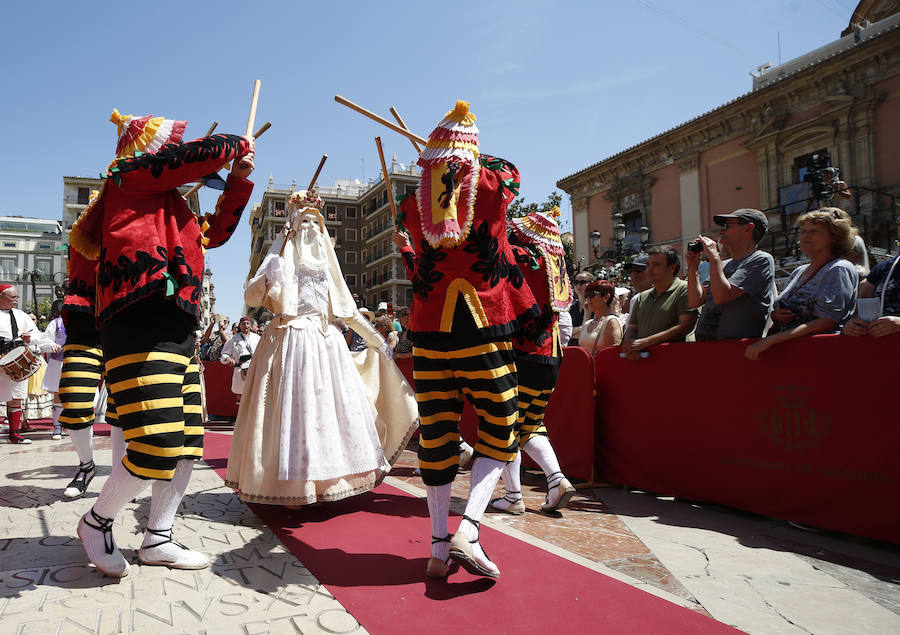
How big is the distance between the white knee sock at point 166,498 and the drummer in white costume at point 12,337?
4.86 meters

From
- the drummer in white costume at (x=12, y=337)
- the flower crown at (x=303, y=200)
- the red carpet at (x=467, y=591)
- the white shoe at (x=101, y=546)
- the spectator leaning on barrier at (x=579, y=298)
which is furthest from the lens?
the drummer in white costume at (x=12, y=337)

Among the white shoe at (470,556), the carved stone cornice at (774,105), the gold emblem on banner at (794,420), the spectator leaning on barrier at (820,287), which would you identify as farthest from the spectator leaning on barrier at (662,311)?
the carved stone cornice at (774,105)

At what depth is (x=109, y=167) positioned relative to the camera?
9.08 ft

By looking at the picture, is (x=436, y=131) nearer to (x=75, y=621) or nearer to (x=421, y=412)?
(x=421, y=412)

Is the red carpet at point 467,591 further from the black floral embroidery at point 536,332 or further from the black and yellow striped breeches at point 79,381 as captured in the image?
the black and yellow striped breeches at point 79,381

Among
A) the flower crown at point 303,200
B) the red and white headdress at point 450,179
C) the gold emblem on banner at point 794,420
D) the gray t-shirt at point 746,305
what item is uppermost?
the flower crown at point 303,200

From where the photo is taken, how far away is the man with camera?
3.94 metres

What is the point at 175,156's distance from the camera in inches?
104

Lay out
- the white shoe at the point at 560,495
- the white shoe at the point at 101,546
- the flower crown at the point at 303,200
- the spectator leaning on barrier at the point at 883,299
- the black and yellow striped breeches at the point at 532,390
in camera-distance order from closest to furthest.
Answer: the white shoe at the point at 101,546
the spectator leaning on barrier at the point at 883,299
the black and yellow striped breeches at the point at 532,390
the white shoe at the point at 560,495
the flower crown at the point at 303,200

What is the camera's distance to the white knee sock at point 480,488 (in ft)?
8.34

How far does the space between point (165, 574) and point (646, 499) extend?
3181mm

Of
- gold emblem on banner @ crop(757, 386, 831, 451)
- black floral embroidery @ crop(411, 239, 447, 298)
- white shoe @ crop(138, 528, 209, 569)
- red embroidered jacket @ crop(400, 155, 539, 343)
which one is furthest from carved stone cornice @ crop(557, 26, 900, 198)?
white shoe @ crop(138, 528, 209, 569)

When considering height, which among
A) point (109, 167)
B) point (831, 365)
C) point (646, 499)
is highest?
point (109, 167)

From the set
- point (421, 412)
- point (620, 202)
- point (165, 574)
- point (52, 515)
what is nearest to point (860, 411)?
point (421, 412)
